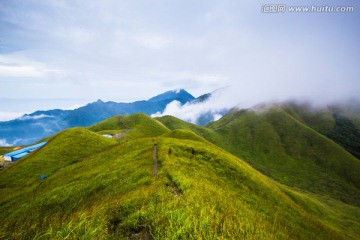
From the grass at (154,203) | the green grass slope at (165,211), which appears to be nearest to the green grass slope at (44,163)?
the grass at (154,203)

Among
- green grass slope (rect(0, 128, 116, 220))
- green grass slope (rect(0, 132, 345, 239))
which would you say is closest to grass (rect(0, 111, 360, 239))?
green grass slope (rect(0, 132, 345, 239))

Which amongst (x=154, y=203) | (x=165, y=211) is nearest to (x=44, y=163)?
(x=154, y=203)

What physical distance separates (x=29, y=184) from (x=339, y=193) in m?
228

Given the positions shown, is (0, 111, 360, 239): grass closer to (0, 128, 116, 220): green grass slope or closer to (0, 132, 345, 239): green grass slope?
(0, 132, 345, 239): green grass slope

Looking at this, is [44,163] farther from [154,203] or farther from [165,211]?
[165,211]

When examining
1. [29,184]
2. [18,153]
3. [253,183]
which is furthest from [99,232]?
[18,153]

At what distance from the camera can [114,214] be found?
9.03 m

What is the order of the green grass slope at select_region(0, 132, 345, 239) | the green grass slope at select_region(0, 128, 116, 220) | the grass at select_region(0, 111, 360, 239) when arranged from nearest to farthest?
1. the green grass slope at select_region(0, 132, 345, 239)
2. the grass at select_region(0, 111, 360, 239)
3. the green grass slope at select_region(0, 128, 116, 220)

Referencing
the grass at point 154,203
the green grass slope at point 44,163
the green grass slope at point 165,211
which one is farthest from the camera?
the green grass slope at point 44,163

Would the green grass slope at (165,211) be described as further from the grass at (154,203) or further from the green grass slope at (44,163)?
the green grass slope at (44,163)

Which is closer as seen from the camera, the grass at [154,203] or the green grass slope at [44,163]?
the grass at [154,203]

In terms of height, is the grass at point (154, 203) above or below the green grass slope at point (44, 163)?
above

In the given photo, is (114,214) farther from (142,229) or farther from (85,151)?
(85,151)

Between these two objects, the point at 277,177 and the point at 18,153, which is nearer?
the point at 18,153
